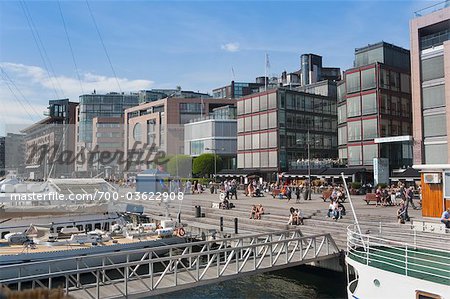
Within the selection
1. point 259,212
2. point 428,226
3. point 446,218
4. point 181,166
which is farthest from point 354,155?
point 446,218

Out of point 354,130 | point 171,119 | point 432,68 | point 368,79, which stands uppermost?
point 171,119

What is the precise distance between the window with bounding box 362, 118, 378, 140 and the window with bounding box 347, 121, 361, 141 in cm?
95

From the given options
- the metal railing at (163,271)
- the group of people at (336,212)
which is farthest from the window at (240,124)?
the metal railing at (163,271)

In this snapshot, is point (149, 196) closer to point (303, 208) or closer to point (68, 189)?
point (68, 189)

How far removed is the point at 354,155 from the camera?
56406mm

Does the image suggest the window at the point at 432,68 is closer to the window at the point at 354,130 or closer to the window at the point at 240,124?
the window at the point at 354,130

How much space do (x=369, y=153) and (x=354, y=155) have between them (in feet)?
8.11

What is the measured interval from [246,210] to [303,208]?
470cm

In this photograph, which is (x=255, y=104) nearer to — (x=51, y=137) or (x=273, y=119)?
(x=273, y=119)

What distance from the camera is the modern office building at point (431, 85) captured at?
41.8 meters

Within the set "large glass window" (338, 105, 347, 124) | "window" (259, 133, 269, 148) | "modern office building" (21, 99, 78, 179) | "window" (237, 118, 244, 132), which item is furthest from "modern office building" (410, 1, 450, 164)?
"modern office building" (21, 99, 78, 179)

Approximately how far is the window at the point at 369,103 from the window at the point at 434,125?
34.3 ft

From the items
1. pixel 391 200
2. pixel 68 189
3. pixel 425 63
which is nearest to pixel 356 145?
pixel 425 63

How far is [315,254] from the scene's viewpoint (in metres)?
18.3
